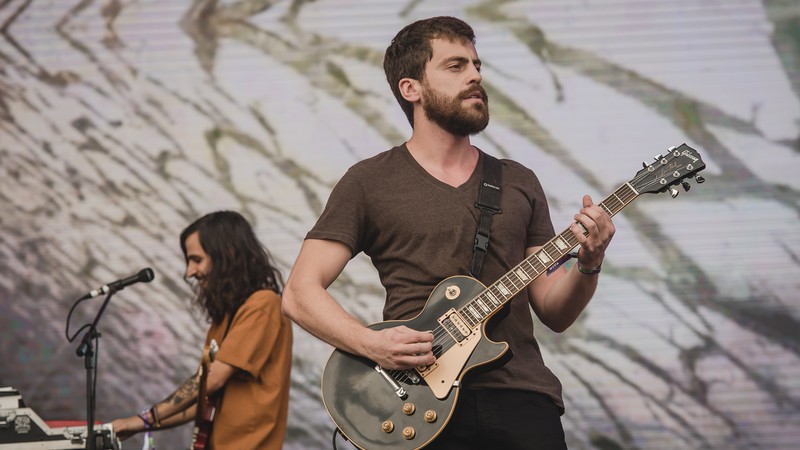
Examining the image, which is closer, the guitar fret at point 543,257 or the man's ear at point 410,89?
the guitar fret at point 543,257

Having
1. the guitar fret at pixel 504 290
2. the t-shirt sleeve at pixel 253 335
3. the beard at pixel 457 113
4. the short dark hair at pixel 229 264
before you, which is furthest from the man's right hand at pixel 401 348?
the short dark hair at pixel 229 264

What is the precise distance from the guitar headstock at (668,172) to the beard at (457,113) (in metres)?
0.49

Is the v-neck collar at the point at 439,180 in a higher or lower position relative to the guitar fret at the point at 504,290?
higher

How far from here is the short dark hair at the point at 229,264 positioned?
183 inches

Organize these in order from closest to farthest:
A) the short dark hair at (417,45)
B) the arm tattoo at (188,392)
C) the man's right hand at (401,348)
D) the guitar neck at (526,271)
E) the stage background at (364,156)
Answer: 1. the man's right hand at (401,348)
2. the guitar neck at (526,271)
3. the short dark hair at (417,45)
4. the arm tattoo at (188,392)
5. the stage background at (364,156)

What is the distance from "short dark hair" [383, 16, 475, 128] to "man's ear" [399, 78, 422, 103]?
0.01m

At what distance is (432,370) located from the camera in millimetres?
2756

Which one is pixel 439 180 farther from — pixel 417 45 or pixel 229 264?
pixel 229 264

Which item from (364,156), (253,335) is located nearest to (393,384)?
(253,335)

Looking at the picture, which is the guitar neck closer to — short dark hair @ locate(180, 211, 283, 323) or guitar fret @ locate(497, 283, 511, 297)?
guitar fret @ locate(497, 283, 511, 297)

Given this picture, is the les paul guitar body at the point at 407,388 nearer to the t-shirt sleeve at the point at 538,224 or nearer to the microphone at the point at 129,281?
the t-shirt sleeve at the point at 538,224

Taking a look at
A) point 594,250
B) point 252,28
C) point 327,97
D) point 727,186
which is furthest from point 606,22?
point 594,250

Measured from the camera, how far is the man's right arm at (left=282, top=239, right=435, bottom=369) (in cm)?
271

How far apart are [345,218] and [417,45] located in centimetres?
64
